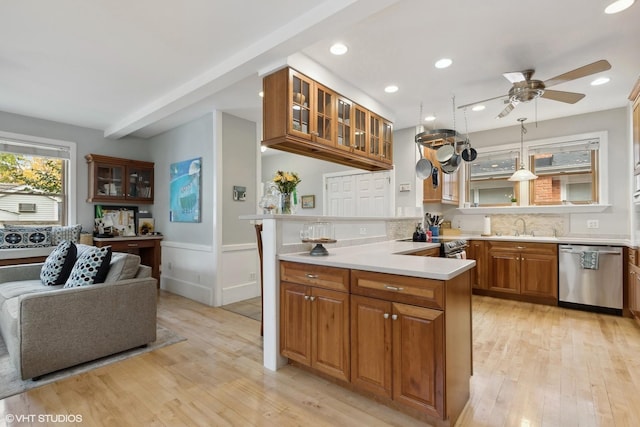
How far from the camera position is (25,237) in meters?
4.07

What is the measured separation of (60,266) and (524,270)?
17.9 feet

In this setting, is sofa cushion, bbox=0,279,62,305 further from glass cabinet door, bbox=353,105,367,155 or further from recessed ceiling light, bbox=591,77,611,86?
recessed ceiling light, bbox=591,77,611,86

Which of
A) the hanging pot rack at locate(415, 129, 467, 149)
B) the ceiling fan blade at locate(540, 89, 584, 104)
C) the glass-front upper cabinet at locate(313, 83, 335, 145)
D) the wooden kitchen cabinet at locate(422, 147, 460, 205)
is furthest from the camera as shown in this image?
the wooden kitchen cabinet at locate(422, 147, 460, 205)

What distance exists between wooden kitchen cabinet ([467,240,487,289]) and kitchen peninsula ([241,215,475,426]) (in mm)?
2897

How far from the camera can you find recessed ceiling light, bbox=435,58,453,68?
291 cm

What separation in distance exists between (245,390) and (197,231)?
2.88 meters

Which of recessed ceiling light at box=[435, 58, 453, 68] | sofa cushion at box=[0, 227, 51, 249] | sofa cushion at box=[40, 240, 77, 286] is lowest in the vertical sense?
sofa cushion at box=[40, 240, 77, 286]

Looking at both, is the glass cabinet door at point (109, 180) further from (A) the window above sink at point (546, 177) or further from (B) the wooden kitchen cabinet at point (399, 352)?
(A) the window above sink at point (546, 177)

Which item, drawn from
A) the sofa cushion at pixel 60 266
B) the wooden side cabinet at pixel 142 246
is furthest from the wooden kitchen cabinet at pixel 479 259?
the sofa cushion at pixel 60 266

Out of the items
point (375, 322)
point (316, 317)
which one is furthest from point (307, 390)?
point (375, 322)

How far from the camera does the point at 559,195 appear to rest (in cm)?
465

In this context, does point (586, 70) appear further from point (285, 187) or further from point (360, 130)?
point (285, 187)

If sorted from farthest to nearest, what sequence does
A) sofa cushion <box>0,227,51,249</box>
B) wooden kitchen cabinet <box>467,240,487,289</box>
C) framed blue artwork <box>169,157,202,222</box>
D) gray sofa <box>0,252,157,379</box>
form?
wooden kitchen cabinet <box>467,240,487,289</box>
framed blue artwork <box>169,157,202,222</box>
sofa cushion <box>0,227,51,249</box>
gray sofa <box>0,252,157,379</box>

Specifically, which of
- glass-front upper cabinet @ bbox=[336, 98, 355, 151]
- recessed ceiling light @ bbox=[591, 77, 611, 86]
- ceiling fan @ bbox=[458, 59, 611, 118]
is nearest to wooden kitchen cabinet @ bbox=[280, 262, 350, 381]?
glass-front upper cabinet @ bbox=[336, 98, 355, 151]
